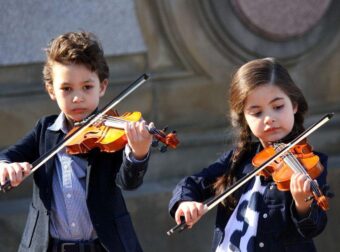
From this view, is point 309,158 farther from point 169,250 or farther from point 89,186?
point 169,250

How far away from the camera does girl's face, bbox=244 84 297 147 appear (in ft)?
10.7

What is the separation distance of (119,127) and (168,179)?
81.3 inches

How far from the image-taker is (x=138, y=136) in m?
3.22

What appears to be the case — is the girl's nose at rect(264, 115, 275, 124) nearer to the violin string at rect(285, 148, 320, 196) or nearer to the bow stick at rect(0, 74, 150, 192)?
the violin string at rect(285, 148, 320, 196)

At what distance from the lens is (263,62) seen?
3426mm

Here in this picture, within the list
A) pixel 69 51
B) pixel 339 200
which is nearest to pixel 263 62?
pixel 69 51

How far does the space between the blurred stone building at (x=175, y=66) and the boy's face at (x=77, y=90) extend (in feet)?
5.36

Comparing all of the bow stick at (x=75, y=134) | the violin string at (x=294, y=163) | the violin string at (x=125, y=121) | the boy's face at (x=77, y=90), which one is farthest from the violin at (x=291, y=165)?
the boy's face at (x=77, y=90)

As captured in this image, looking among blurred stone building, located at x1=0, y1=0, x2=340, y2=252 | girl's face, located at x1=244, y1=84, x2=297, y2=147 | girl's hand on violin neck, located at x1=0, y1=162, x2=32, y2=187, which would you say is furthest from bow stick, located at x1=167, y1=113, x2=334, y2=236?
blurred stone building, located at x1=0, y1=0, x2=340, y2=252

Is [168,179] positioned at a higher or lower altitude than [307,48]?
lower

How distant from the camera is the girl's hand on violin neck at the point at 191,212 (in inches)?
123

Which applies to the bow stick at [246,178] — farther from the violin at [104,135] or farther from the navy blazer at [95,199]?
the navy blazer at [95,199]

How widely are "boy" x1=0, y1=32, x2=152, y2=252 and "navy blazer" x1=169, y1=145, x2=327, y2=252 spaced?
0.23m

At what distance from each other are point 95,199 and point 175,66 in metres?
1.98
